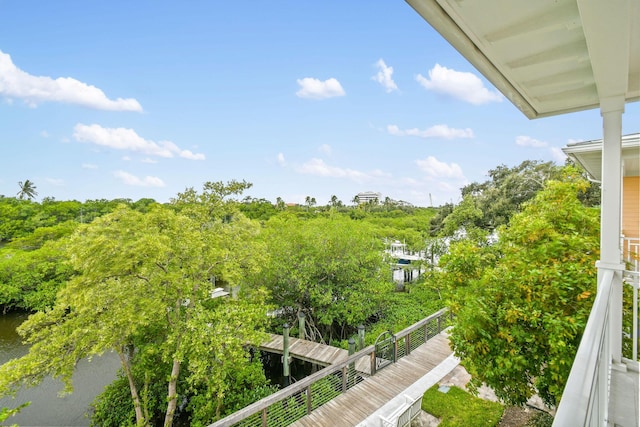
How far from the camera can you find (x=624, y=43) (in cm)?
119

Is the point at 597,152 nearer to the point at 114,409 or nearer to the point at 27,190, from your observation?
the point at 114,409

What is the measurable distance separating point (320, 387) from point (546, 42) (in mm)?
7009

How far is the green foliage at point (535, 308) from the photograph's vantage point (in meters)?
2.60

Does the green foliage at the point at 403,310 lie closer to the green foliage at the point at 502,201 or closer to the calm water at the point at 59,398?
the green foliage at the point at 502,201

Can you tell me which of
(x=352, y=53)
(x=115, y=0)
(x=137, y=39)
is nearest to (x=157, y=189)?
(x=137, y=39)

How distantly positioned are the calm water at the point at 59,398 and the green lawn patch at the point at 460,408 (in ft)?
30.1

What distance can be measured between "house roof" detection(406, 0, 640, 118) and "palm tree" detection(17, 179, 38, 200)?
200 ft

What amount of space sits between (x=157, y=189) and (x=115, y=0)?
1783cm

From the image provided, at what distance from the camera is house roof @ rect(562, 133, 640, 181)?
4836 millimetres

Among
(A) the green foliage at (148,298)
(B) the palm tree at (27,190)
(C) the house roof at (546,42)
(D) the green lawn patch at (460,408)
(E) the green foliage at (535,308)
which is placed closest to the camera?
(C) the house roof at (546,42)

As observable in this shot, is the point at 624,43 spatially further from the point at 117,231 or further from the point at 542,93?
the point at 117,231

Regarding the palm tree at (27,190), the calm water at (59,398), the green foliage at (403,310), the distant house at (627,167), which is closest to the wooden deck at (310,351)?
the green foliage at (403,310)

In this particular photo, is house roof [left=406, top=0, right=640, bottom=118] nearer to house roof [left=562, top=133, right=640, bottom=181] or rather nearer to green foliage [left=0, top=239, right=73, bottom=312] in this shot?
house roof [left=562, top=133, right=640, bottom=181]

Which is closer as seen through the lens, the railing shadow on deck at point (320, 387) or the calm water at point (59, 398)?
the railing shadow on deck at point (320, 387)
